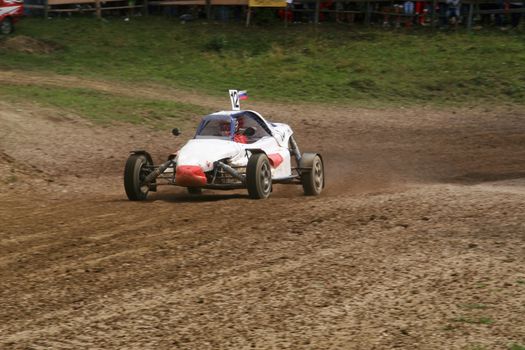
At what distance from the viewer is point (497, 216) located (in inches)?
484

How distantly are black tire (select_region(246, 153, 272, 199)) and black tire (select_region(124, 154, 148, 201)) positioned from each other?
5.49ft

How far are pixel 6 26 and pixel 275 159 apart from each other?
691 inches

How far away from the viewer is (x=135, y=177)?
1478 cm

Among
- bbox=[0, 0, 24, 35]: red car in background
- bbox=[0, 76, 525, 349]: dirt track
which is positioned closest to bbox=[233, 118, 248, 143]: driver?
bbox=[0, 76, 525, 349]: dirt track

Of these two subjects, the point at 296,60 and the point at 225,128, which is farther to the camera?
the point at 296,60

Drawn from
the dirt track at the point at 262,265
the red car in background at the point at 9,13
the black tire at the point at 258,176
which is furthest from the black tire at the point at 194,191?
the red car in background at the point at 9,13

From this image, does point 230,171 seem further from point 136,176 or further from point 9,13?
point 9,13

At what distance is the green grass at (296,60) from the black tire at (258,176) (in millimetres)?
11850

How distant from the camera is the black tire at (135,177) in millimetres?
Answer: 14758

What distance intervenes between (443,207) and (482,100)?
13937mm

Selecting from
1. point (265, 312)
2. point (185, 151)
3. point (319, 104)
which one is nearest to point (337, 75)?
point (319, 104)

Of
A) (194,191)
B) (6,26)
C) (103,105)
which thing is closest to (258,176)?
(194,191)

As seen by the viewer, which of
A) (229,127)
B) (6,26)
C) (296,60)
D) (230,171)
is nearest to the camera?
(230,171)

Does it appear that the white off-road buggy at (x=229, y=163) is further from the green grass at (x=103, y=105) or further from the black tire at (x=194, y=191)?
the green grass at (x=103, y=105)
